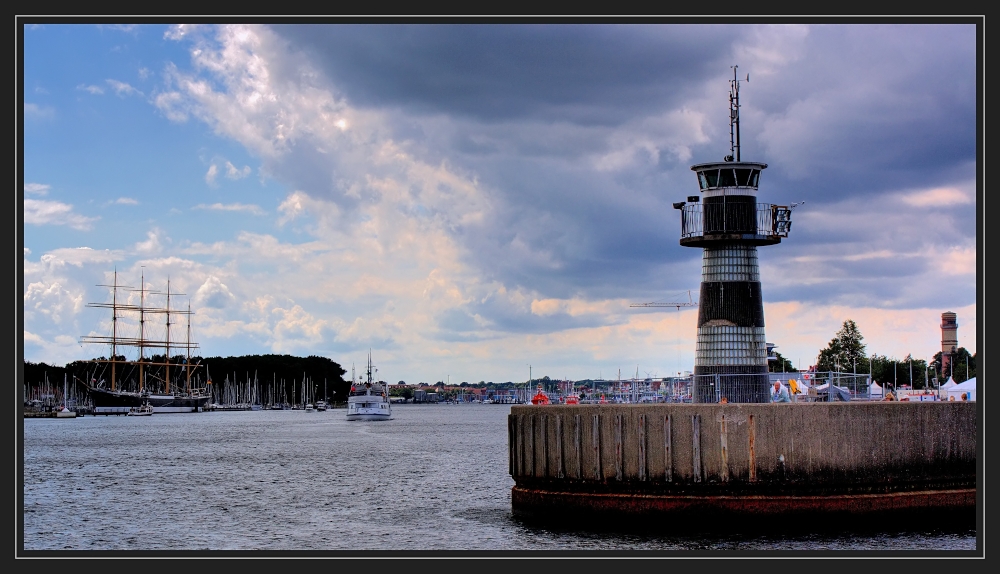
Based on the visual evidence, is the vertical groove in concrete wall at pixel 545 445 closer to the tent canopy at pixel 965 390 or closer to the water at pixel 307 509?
the water at pixel 307 509

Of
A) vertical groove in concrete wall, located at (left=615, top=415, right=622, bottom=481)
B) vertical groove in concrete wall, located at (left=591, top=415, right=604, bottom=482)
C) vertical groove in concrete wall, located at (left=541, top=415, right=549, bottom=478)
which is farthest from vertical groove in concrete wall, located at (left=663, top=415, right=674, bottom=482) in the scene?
vertical groove in concrete wall, located at (left=541, top=415, right=549, bottom=478)

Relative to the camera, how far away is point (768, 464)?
3406 cm

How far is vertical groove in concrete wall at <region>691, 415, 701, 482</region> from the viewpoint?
34.3 metres

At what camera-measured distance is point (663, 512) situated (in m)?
34.3

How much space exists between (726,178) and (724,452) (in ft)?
39.1

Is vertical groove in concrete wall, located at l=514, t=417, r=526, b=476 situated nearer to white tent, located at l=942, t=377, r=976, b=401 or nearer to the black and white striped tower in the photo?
the black and white striped tower

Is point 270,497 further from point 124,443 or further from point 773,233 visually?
point 124,443

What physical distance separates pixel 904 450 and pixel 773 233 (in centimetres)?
961

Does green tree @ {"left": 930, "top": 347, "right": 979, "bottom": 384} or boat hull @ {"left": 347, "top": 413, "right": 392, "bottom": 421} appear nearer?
green tree @ {"left": 930, "top": 347, "right": 979, "bottom": 384}

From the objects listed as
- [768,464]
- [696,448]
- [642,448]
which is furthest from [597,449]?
[768,464]

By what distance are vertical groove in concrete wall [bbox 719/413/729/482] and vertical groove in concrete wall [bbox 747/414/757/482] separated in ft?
2.26

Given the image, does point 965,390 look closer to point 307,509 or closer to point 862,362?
point 307,509

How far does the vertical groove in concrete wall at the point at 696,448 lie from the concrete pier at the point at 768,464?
31 millimetres

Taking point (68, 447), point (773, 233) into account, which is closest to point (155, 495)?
point (773, 233)
